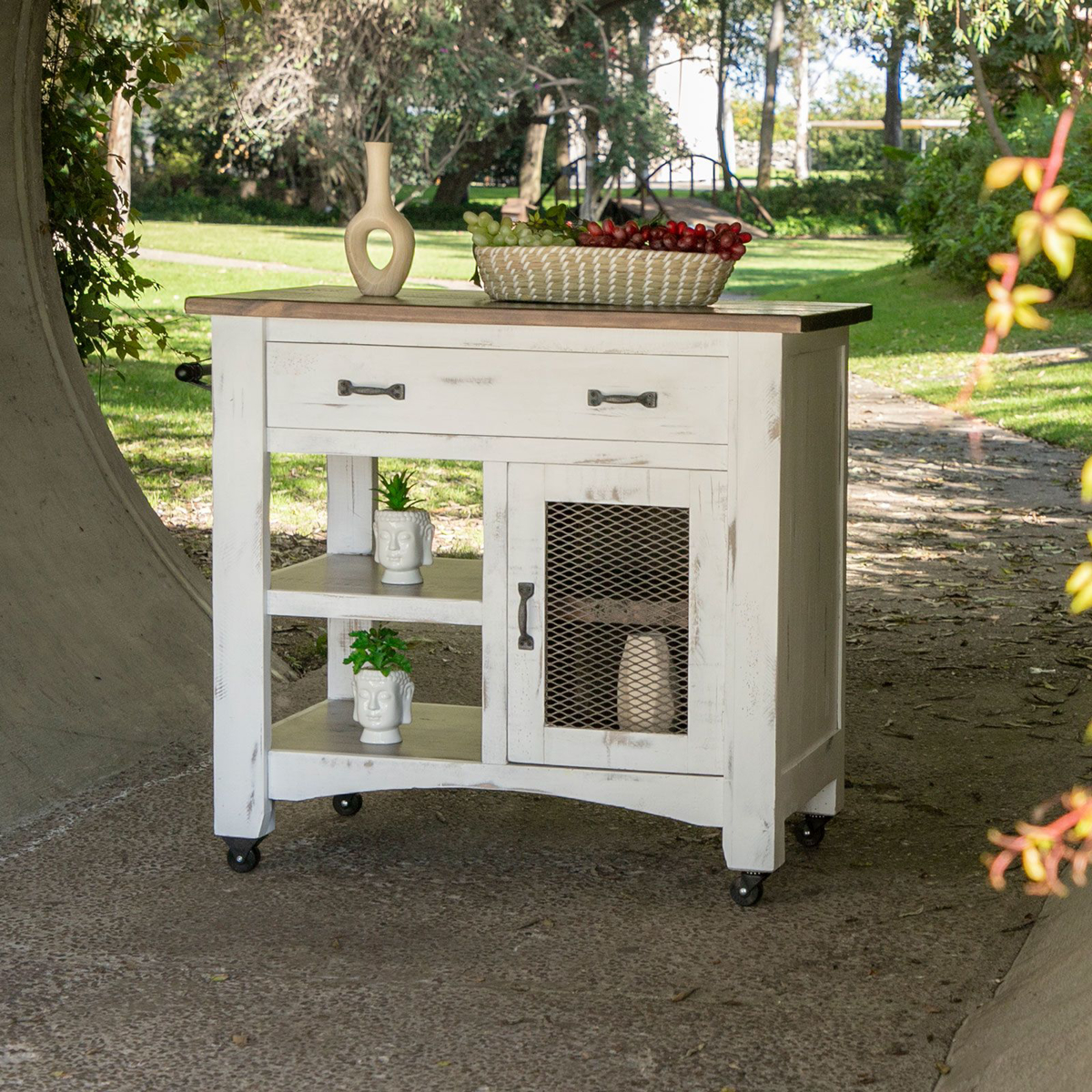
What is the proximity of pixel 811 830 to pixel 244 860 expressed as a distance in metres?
1.28

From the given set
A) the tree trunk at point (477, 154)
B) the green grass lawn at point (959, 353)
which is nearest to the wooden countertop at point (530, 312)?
the green grass lawn at point (959, 353)

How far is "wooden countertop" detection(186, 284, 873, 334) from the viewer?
119 inches

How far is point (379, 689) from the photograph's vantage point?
347cm

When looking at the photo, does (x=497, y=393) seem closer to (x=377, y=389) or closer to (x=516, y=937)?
(x=377, y=389)

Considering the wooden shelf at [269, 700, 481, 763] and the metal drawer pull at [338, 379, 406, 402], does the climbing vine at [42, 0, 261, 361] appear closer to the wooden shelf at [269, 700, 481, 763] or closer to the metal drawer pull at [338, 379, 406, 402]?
the wooden shelf at [269, 700, 481, 763]

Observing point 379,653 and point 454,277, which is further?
point 454,277

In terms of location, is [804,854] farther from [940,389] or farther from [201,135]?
[201,135]

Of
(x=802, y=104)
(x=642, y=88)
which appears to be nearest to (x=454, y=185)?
(x=642, y=88)

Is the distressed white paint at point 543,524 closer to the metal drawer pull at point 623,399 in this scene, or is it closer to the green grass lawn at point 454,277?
the metal drawer pull at point 623,399

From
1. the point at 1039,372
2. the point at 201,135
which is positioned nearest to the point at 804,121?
the point at 201,135

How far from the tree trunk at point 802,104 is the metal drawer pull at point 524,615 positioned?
5332 centimetres

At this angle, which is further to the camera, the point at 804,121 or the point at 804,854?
the point at 804,121

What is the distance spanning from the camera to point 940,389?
11859mm

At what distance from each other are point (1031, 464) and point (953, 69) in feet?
67.5
